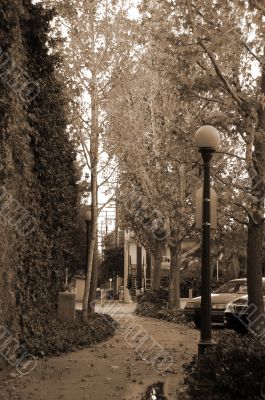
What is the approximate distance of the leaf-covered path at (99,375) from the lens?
7348 mm

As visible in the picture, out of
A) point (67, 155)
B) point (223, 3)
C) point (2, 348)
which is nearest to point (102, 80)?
point (67, 155)

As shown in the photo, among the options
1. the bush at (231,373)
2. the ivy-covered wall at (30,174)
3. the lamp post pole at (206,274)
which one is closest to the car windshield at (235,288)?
the ivy-covered wall at (30,174)

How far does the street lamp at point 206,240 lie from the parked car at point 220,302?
8.80m

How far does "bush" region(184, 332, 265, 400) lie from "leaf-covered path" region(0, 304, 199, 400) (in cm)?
69

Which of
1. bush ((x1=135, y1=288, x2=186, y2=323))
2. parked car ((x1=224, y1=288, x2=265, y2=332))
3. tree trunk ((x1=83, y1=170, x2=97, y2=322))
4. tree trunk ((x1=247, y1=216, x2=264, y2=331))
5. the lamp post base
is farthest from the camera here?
bush ((x1=135, y1=288, x2=186, y2=323))

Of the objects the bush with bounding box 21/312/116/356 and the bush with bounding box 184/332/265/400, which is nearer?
the bush with bounding box 184/332/265/400

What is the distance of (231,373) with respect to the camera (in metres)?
6.27

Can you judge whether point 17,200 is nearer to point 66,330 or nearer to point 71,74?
point 66,330

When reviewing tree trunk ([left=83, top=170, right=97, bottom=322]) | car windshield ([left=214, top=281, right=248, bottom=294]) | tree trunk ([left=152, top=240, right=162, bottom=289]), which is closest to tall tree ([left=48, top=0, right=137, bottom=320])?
tree trunk ([left=83, top=170, right=97, bottom=322])

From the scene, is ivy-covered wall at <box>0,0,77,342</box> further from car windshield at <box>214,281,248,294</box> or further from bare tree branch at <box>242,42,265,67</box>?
car windshield at <box>214,281,248,294</box>

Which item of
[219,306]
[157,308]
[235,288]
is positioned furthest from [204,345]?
[157,308]

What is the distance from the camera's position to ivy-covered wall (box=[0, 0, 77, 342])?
8711 millimetres

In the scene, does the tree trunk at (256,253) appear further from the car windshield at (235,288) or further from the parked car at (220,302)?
the car windshield at (235,288)

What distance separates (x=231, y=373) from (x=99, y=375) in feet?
9.63
